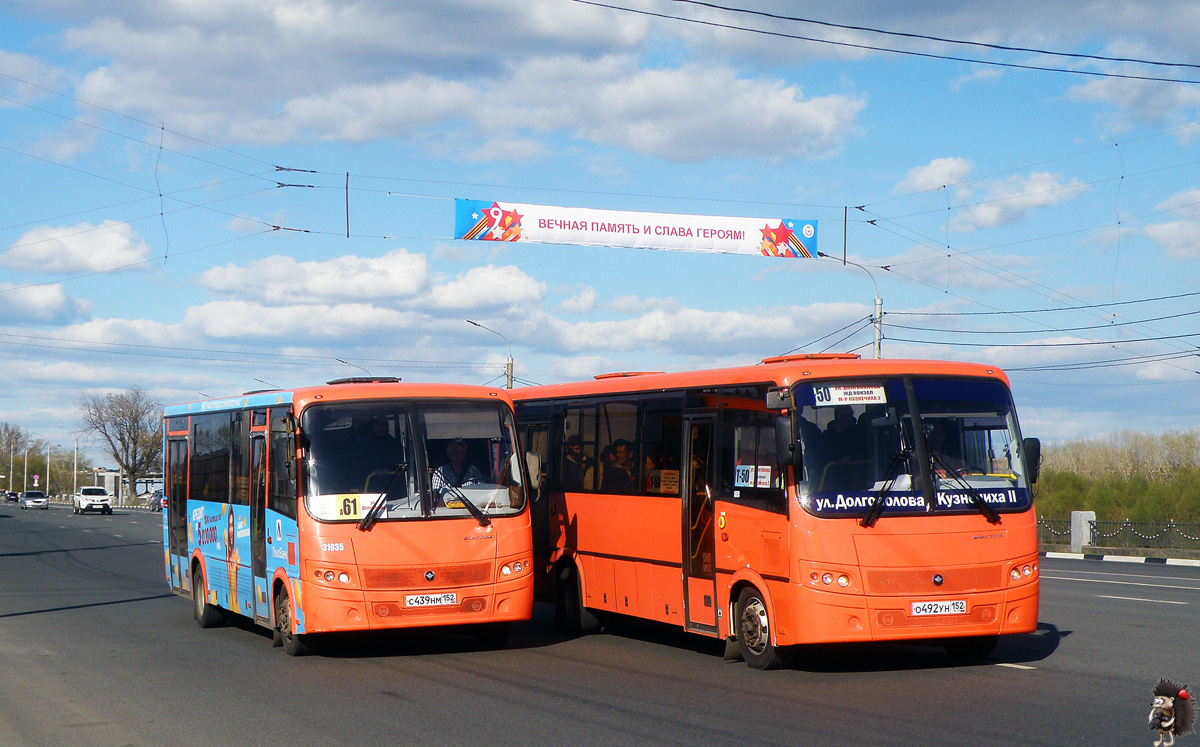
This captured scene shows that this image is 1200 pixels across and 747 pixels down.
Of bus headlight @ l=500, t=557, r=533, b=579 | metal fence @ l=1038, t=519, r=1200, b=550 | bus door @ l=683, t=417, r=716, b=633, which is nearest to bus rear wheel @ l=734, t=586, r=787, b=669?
bus door @ l=683, t=417, r=716, b=633

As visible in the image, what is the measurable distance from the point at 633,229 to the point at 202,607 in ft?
54.8

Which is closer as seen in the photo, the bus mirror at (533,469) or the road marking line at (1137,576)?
the bus mirror at (533,469)

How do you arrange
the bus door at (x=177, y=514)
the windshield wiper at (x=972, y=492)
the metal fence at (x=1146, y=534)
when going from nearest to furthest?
the windshield wiper at (x=972, y=492) → the bus door at (x=177, y=514) → the metal fence at (x=1146, y=534)

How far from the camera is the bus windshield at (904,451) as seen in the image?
1101cm

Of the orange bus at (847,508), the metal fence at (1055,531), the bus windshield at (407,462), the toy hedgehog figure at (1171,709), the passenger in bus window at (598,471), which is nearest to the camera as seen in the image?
the toy hedgehog figure at (1171,709)

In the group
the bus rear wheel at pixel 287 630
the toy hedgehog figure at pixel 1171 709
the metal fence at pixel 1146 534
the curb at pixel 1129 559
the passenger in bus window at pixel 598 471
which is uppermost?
the passenger in bus window at pixel 598 471

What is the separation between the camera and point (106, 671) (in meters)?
12.1

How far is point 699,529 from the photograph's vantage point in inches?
497

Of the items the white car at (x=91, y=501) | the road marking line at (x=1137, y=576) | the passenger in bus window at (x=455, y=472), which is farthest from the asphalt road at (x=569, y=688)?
the white car at (x=91, y=501)

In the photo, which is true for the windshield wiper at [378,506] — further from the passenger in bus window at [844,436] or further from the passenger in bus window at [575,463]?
the passenger in bus window at [844,436]

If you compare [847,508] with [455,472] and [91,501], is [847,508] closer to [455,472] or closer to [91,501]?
[455,472]

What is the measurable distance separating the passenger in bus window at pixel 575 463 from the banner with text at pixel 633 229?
45.1ft

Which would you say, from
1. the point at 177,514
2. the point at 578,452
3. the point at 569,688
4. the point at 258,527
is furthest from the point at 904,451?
the point at 177,514

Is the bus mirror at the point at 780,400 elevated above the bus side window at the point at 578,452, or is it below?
above
